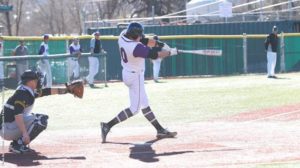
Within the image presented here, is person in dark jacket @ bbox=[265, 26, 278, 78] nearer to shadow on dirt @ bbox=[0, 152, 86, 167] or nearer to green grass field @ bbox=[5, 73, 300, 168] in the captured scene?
green grass field @ bbox=[5, 73, 300, 168]

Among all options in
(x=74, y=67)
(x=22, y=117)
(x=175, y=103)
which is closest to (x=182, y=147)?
(x=22, y=117)

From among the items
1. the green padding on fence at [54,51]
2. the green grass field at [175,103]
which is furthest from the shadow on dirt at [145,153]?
the green padding on fence at [54,51]

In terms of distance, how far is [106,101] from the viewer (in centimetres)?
1866

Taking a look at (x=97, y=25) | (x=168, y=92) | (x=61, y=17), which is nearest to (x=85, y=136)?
(x=168, y=92)

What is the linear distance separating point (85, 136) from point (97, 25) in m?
27.7

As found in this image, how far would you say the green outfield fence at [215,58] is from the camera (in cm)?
2847

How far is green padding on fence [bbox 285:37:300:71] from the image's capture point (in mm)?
32375

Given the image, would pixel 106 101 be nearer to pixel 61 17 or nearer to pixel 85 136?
pixel 85 136

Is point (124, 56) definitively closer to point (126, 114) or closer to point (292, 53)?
point (126, 114)

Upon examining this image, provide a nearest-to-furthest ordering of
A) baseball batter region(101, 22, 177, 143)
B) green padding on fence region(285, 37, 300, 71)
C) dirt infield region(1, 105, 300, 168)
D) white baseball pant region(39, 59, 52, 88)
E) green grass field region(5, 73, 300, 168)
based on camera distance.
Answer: dirt infield region(1, 105, 300, 168), baseball batter region(101, 22, 177, 143), green grass field region(5, 73, 300, 168), white baseball pant region(39, 59, 52, 88), green padding on fence region(285, 37, 300, 71)

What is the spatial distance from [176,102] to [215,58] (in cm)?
1309

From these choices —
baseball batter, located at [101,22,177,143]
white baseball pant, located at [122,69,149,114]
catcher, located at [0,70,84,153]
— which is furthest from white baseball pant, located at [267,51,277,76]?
catcher, located at [0,70,84,153]

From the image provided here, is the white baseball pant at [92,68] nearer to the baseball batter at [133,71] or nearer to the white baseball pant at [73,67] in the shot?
the white baseball pant at [73,67]

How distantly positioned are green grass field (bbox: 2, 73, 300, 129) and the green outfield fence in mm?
4849
